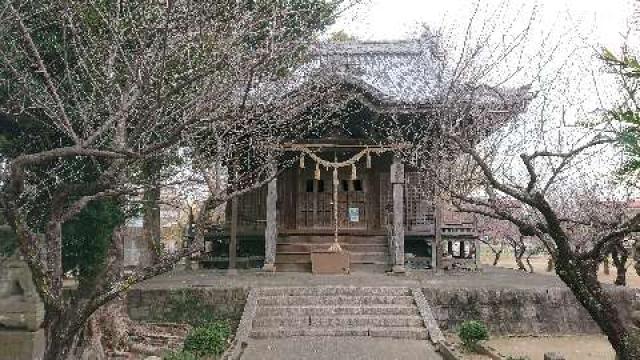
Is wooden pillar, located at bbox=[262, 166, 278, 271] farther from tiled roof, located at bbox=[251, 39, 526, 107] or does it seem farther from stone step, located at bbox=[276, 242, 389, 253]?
tiled roof, located at bbox=[251, 39, 526, 107]

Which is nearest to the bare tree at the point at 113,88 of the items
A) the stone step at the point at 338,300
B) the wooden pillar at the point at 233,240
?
the stone step at the point at 338,300

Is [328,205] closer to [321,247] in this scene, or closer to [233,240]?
[321,247]

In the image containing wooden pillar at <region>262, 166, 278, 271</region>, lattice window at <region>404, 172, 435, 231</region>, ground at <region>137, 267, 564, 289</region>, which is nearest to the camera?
ground at <region>137, 267, 564, 289</region>

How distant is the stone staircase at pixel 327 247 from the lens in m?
17.3

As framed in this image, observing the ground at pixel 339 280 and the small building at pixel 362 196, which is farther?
the small building at pixel 362 196

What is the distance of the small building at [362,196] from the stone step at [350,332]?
4877 mm

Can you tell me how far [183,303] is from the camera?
42.2ft

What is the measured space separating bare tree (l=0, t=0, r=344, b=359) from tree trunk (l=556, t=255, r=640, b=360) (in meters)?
4.30

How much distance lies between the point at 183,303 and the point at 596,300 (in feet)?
28.2

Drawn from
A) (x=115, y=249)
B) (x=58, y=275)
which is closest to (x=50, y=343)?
(x=58, y=275)

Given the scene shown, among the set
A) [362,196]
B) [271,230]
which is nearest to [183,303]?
[271,230]

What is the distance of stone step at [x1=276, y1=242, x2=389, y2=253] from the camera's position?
17781 millimetres

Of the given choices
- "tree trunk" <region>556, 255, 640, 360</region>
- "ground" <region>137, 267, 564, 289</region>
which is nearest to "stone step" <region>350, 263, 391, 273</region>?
"ground" <region>137, 267, 564, 289</region>

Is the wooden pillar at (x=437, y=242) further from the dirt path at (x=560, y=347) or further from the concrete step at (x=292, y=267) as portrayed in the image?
the dirt path at (x=560, y=347)
